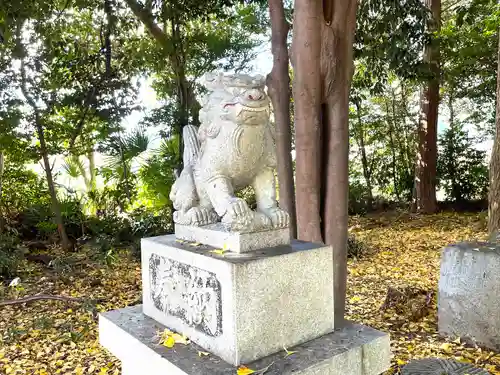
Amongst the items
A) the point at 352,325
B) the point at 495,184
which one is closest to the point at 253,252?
the point at 352,325

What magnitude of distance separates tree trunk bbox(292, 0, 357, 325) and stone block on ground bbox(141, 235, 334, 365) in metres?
1.28

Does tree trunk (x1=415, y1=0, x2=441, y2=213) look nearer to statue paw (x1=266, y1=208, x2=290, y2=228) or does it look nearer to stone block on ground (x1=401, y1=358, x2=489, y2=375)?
stone block on ground (x1=401, y1=358, x2=489, y2=375)

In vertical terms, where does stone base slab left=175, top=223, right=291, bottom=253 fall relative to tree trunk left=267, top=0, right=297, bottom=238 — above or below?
below

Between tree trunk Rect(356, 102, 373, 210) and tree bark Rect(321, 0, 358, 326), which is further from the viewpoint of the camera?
tree trunk Rect(356, 102, 373, 210)

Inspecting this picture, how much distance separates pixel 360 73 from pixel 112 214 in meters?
5.51

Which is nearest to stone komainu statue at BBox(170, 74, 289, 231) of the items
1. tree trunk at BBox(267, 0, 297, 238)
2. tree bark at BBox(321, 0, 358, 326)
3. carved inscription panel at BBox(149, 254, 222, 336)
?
carved inscription panel at BBox(149, 254, 222, 336)

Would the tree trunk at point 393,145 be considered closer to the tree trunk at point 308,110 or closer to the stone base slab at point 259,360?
the tree trunk at point 308,110

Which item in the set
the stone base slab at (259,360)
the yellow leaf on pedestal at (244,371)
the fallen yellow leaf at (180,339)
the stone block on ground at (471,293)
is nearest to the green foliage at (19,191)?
the stone base slab at (259,360)

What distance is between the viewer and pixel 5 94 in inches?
230

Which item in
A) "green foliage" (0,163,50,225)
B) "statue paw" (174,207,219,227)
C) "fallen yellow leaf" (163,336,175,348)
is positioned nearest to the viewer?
"fallen yellow leaf" (163,336,175,348)

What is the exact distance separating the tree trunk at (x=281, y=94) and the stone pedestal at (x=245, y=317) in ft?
5.80

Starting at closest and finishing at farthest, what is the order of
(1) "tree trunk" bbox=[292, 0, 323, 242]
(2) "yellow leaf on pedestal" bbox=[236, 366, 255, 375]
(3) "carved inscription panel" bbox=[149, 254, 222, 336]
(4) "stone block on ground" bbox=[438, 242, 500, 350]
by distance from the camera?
(2) "yellow leaf on pedestal" bbox=[236, 366, 255, 375] < (3) "carved inscription panel" bbox=[149, 254, 222, 336] < (4) "stone block on ground" bbox=[438, 242, 500, 350] < (1) "tree trunk" bbox=[292, 0, 323, 242]

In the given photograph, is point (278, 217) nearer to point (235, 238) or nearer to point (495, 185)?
point (235, 238)

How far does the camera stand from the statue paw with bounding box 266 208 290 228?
2.12 m
